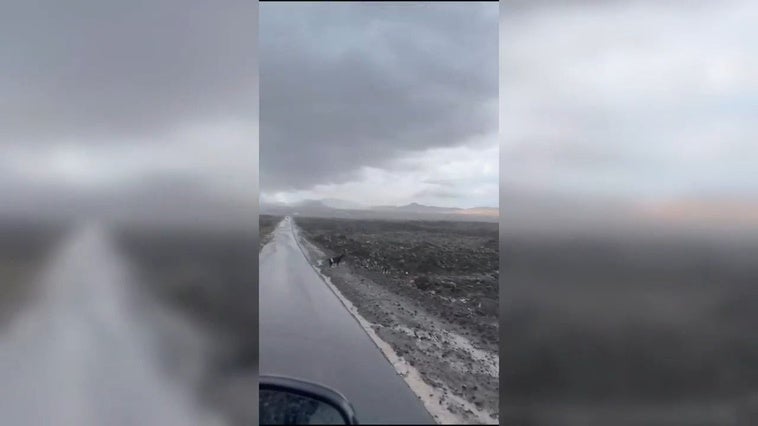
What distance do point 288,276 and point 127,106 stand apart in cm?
151

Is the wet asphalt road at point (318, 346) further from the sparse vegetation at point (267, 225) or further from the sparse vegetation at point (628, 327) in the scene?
the sparse vegetation at point (628, 327)

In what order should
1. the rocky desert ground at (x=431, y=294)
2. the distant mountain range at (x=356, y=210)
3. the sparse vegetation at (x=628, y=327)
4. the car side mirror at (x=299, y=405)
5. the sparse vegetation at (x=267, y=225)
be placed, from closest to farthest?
the sparse vegetation at (x=628, y=327) < the car side mirror at (x=299, y=405) < the rocky desert ground at (x=431, y=294) < the sparse vegetation at (x=267, y=225) < the distant mountain range at (x=356, y=210)

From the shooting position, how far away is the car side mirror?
2131 mm

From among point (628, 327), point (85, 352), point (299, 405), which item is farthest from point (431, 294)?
point (85, 352)

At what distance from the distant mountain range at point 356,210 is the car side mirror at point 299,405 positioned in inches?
43.6

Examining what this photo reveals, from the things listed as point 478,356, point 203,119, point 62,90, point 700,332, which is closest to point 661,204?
point 700,332

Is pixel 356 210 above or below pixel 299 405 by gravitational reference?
above

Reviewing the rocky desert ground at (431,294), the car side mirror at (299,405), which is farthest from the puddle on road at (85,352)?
the rocky desert ground at (431,294)

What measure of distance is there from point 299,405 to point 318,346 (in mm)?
717

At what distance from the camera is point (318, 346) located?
2.91 meters

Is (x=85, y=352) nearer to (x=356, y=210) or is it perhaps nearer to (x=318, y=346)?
(x=318, y=346)

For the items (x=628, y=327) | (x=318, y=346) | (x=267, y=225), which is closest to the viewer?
(x=628, y=327)

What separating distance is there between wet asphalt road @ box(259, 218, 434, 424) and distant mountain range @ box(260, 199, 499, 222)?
0.37ft

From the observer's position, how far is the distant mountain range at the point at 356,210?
9.38ft
